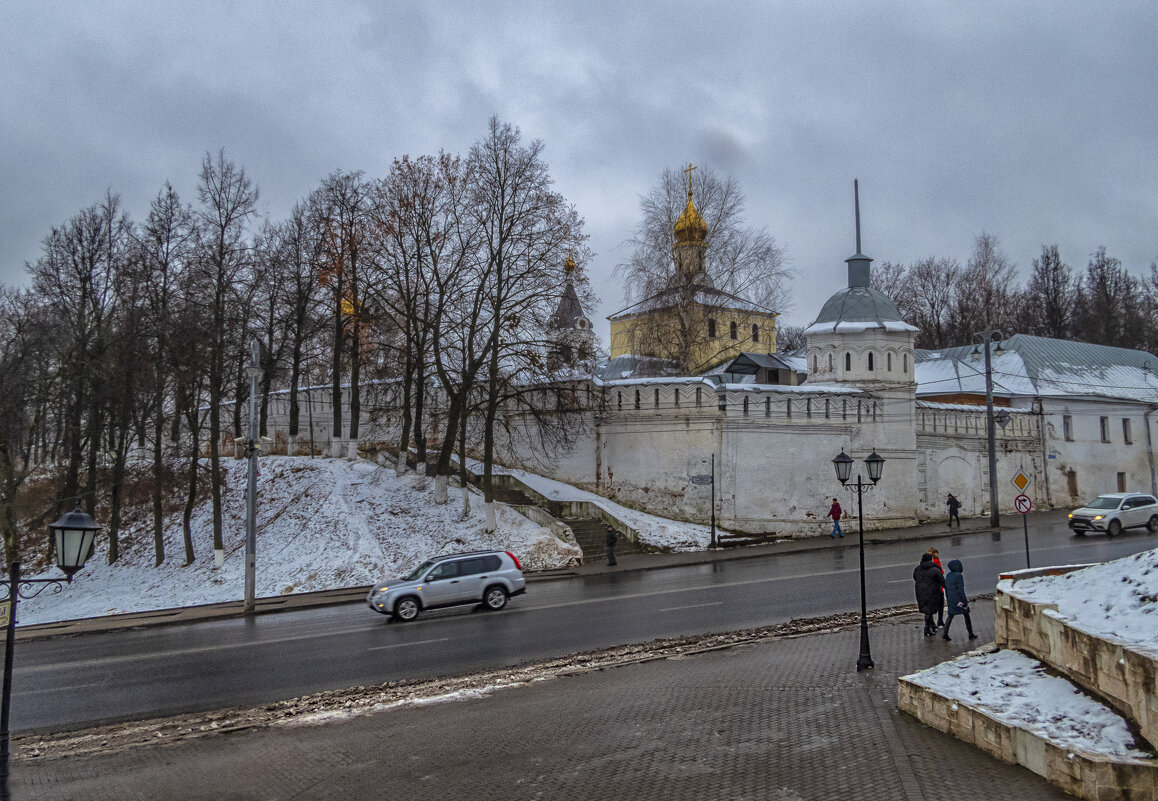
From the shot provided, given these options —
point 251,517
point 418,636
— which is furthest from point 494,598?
point 251,517

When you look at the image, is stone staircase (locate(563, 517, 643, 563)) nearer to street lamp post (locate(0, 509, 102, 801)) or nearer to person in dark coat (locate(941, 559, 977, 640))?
person in dark coat (locate(941, 559, 977, 640))

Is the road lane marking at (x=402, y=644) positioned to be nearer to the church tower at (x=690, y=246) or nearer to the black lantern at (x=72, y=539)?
the black lantern at (x=72, y=539)

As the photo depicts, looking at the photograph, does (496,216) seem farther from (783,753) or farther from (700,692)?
(783,753)

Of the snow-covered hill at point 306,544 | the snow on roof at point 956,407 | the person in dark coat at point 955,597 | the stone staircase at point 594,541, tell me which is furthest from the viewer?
the snow on roof at point 956,407

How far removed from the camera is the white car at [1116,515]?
2597 centimetres

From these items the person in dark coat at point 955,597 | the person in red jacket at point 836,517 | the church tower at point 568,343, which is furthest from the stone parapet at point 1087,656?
the person in red jacket at point 836,517

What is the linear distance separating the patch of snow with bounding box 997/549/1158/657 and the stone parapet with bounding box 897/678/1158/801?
96cm

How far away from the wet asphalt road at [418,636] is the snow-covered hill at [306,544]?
3.40 meters

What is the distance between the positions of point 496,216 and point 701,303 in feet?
39.2

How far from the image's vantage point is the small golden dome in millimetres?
36406

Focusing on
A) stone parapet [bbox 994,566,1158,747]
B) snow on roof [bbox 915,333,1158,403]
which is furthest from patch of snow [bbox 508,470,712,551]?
snow on roof [bbox 915,333,1158,403]

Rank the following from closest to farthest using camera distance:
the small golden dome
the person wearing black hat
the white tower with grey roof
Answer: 1. the person wearing black hat
2. the white tower with grey roof
3. the small golden dome

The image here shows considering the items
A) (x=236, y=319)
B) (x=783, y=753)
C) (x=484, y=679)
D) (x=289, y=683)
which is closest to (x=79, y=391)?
(x=236, y=319)

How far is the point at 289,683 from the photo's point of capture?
39.3 ft
